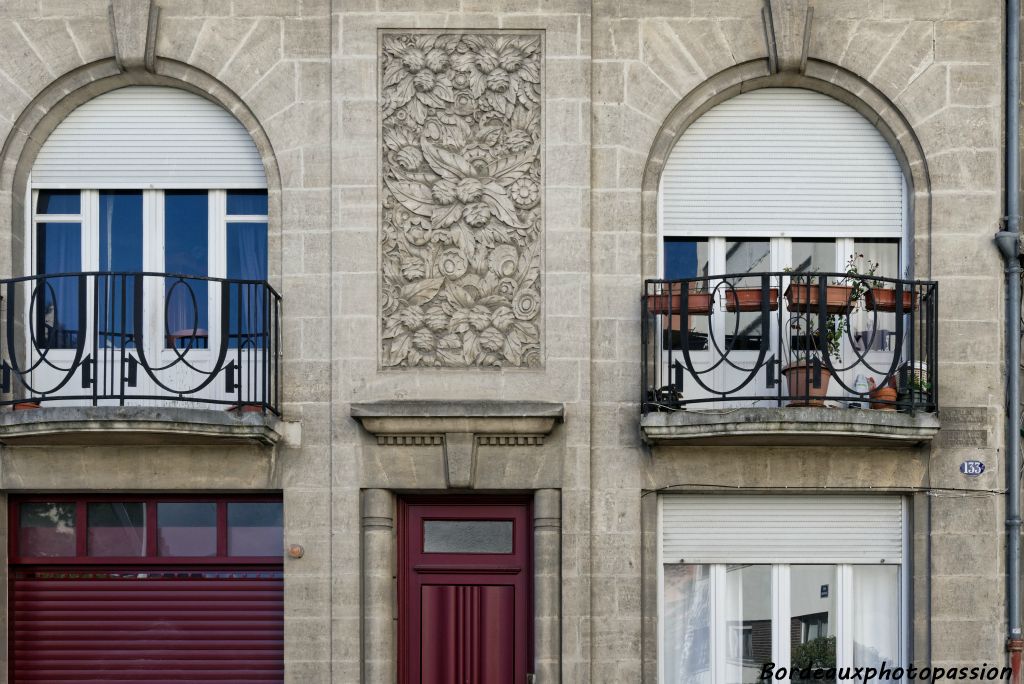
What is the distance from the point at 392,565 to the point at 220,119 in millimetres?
4255

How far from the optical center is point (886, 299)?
1280 cm

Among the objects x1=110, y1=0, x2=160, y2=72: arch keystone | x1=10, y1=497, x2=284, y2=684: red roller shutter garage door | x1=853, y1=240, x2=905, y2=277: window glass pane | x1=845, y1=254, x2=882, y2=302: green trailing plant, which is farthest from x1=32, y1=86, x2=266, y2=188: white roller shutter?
x1=853, y1=240, x2=905, y2=277: window glass pane

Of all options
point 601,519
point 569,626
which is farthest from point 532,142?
point 569,626

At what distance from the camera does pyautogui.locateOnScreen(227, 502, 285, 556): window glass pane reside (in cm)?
1311

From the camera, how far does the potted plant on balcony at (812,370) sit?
12.3m

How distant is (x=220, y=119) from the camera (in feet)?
44.0

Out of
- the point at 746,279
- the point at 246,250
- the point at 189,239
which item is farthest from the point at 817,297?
the point at 189,239

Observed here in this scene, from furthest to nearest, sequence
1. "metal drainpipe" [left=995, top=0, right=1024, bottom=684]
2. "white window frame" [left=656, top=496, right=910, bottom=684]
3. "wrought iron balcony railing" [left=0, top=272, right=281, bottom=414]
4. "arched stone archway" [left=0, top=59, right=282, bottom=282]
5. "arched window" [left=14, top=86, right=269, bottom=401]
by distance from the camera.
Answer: "arched window" [left=14, top=86, right=269, bottom=401] < "arched stone archway" [left=0, top=59, right=282, bottom=282] < "white window frame" [left=656, top=496, right=910, bottom=684] < "metal drainpipe" [left=995, top=0, right=1024, bottom=684] < "wrought iron balcony railing" [left=0, top=272, right=281, bottom=414]

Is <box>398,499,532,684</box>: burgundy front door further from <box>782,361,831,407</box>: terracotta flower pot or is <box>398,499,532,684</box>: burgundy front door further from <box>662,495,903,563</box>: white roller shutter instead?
<box>782,361,831,407</box>: terracotta flower pot

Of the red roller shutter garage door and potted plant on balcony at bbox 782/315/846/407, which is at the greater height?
potted plant on balcony at bbox 782/315/846/407

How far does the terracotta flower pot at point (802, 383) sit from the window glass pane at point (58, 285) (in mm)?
6172

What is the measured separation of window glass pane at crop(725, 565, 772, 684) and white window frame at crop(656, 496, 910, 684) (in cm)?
4

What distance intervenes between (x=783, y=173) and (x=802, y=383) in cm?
204

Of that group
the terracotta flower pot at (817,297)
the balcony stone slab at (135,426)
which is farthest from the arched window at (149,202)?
the terracotta flower pot at (817,297)
